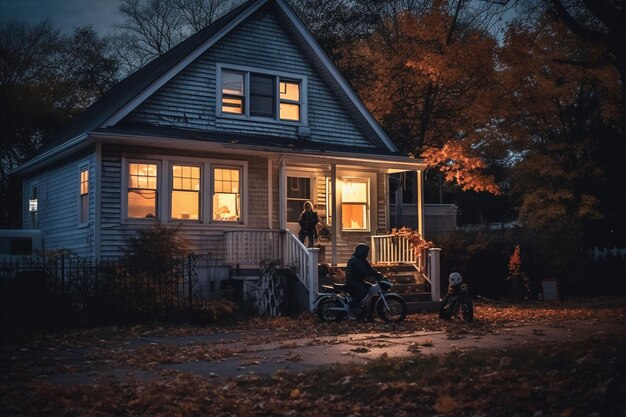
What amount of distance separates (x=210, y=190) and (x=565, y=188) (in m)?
17.3

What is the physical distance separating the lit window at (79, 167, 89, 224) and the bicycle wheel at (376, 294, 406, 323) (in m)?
8.82

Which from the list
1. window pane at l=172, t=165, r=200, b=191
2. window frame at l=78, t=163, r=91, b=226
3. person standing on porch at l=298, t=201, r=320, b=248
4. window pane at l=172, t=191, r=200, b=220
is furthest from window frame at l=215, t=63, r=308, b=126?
window frame at l=78, t=163, r=91, b=226

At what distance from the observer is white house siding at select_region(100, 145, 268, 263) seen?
61.7 ft

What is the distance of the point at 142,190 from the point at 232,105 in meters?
4.05

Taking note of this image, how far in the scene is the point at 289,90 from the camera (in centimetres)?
2281

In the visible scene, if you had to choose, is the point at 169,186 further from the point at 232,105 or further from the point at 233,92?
the point at 233,92

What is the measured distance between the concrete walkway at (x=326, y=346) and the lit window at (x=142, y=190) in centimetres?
622

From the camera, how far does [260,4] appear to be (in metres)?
21.8

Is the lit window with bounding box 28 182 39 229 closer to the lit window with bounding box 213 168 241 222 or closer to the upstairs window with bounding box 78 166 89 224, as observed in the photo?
the upstairs window with bounding box 78 166 89 224

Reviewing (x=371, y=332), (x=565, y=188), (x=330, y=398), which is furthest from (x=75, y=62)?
(x=330, y=398)

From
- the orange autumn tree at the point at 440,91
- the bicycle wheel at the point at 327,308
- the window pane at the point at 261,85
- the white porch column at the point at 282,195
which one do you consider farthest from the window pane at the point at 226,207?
the orange autumn tree at the point at 440,91

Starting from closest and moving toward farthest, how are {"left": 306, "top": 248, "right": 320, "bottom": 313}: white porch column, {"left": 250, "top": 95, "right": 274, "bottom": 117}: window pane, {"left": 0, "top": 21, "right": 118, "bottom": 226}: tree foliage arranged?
{"left": 306, "top": 248, "right": 320, "bottom": 313}: white porch column, {"left": 250, "top": 95, "right": 274, "bottom": 117}: window pane, {"left": 0, "top": 21, "right": 118, "bottom": 226}: tree foliage

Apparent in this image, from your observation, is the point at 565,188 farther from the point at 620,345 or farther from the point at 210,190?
the point at 620,345

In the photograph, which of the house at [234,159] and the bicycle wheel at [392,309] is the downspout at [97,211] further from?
the bicycle wheel at [392,309]
